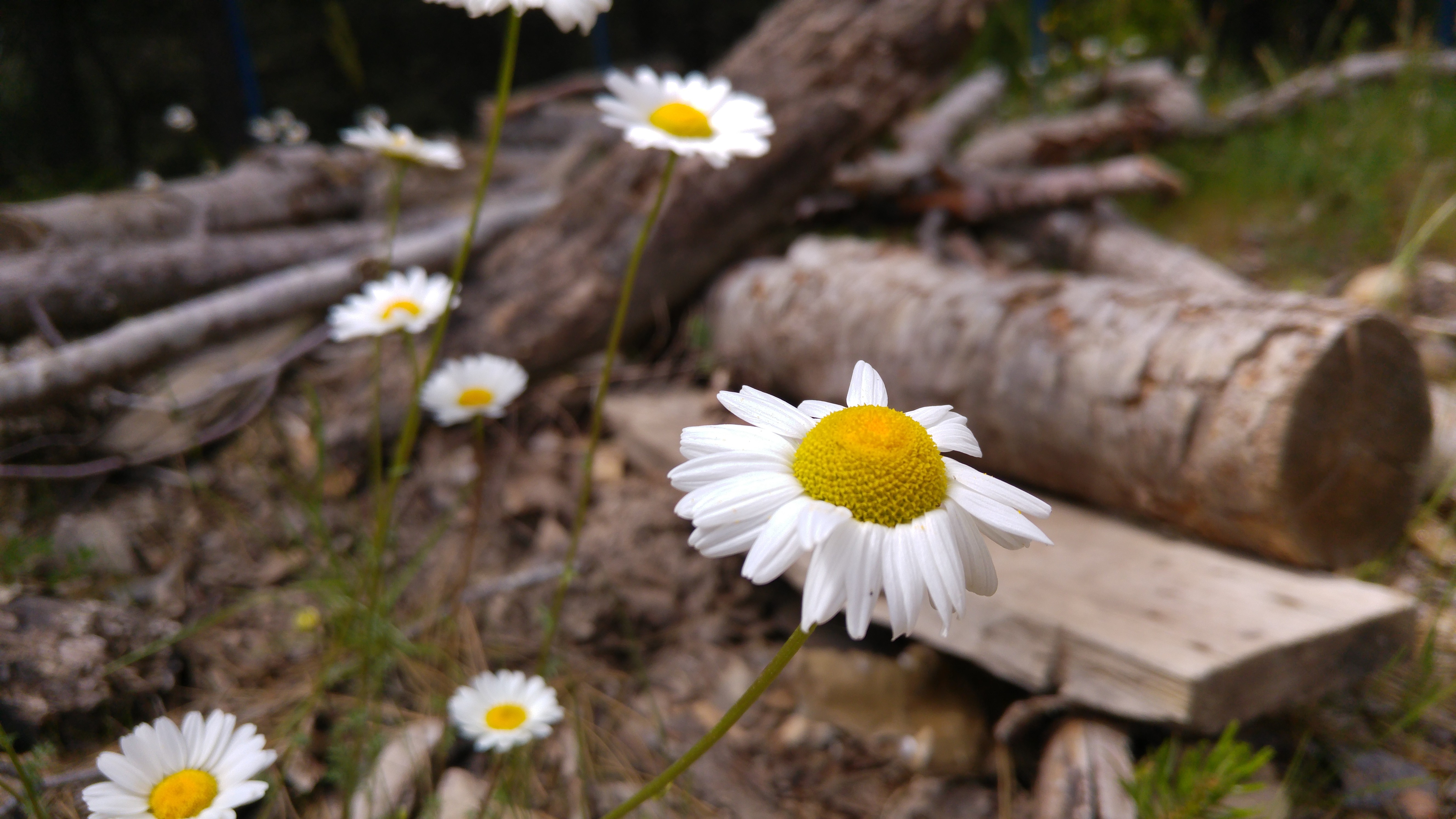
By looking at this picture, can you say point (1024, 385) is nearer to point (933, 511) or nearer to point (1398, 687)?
point (1398, 687)

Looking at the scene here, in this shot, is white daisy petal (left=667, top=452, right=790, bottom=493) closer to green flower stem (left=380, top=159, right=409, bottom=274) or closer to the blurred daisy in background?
green flower stem (left=380, top=159, right=409, bottom=274)

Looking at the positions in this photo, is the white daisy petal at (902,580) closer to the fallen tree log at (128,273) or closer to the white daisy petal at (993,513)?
the white daisy petal at (993,513)

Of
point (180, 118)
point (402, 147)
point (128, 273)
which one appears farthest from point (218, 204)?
point (402, 147)

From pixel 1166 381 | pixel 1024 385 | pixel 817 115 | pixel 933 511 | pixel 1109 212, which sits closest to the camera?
pixel 933 511

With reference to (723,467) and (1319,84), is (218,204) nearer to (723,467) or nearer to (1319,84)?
(723,467)

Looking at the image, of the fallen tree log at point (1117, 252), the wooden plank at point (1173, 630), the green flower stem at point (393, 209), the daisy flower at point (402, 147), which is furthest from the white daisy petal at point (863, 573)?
the fallen tree log at point (1117, 252)

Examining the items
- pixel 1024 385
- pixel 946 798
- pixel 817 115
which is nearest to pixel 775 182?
pixel 817 115

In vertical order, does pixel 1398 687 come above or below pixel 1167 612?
below

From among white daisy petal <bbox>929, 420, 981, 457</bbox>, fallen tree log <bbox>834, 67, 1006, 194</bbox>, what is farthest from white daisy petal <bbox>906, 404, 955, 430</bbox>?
fallen tree log <bbox>834, 67, 1006, 194</bbox>
